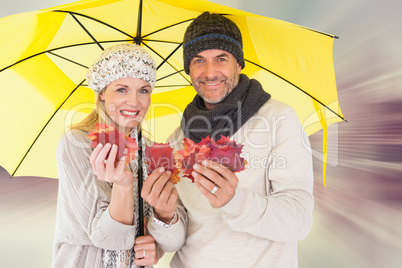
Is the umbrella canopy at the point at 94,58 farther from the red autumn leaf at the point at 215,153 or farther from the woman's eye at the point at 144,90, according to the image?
the red autumn leaf at the point at 215,153

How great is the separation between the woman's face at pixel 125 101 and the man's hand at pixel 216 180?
553 millimetres

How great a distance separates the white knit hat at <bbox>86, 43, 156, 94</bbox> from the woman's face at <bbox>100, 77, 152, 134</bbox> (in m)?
0.03

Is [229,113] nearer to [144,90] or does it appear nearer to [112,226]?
[144,90]

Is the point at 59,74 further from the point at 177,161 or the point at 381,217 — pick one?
the point at 381,217

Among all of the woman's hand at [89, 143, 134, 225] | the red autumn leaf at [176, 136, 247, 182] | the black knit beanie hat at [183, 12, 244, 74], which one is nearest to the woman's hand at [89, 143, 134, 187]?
the woman's hand at [89, 143, 134, 225]

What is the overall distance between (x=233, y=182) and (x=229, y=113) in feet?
1.48

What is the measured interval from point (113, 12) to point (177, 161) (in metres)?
0.75

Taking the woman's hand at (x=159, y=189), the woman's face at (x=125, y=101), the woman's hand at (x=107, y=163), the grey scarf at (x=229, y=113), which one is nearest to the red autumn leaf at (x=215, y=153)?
the woman's hand at (x=159, y=189)

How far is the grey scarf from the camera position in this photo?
56.0 inches

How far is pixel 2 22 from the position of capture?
3.71ft

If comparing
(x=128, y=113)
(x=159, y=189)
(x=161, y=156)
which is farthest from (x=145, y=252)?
(x=128, y=113)

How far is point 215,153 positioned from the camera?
3.51ft

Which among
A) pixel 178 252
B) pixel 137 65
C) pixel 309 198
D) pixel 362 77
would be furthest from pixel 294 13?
pixel 178 252

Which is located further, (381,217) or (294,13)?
(294,13)
